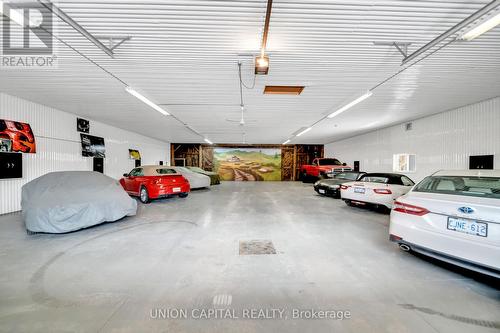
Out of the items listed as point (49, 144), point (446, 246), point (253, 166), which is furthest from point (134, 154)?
point (446, 246)

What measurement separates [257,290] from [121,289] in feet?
4.71

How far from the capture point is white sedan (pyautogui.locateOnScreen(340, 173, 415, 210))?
528cm

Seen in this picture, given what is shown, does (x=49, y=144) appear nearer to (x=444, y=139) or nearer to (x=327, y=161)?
(x=327, y=161)

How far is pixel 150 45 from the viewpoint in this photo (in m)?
3.48

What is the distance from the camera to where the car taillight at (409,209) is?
2611 mm

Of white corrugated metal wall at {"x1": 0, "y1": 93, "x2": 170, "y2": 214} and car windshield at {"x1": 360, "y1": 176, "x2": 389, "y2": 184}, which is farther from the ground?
white corrugated metal wall at {"x1": 0, "y1": 93, "x2": 170, "y2": 214}

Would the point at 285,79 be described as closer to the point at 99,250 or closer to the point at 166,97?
the point at 166,97

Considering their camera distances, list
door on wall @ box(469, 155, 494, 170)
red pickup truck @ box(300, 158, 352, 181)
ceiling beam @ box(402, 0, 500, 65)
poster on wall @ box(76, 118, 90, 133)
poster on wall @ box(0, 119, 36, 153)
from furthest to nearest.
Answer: red pickup truck @ box(300, 158, 352, 181) → poster on wall @ box(76, 118, 90, 133) → door on wall @ box(469, 155, 494, 170) → poster on wall @ box(0, 119, 36, 153) → ceiling beam @ box(402, 0, 500, 65)

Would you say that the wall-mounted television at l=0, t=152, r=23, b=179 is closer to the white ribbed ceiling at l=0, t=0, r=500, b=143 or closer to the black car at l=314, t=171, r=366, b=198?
the white ribbed ceiling at l=0, t=0, r=500, b=143

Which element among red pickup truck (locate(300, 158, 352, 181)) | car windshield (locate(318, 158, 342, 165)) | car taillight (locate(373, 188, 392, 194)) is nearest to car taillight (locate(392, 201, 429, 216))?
car taillight (locate(373, 188, 392, 194))

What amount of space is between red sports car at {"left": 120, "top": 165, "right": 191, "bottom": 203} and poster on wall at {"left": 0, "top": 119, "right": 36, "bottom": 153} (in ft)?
8.96

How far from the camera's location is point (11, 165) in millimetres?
5703

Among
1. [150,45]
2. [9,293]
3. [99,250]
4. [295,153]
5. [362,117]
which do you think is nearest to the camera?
[9,293]

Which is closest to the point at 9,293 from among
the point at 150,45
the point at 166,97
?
the point at 150,45
